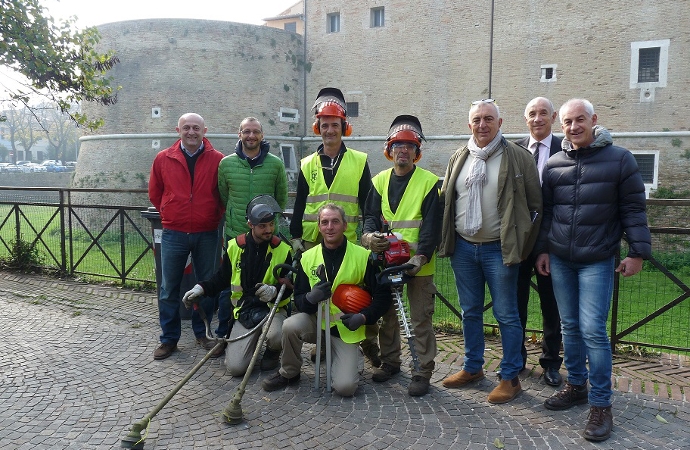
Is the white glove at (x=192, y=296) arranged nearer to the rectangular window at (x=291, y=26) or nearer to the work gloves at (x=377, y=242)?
the work gloves at (x=377, y=242)

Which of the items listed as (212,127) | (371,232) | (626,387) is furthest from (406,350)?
(212,127)

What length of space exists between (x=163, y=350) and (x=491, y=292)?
118 inches

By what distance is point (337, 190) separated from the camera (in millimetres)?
4656

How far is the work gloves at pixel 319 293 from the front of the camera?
4.14m

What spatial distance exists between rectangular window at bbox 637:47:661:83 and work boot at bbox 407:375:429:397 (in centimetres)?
1877

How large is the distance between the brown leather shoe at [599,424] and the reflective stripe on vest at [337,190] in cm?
222

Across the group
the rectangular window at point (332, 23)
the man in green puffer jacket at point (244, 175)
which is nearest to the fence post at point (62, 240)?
the man in green puffer jacket at point (244, 175)

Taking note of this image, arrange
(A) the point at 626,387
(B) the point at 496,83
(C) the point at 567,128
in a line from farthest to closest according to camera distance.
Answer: (B) the point at 496,83 → (A) the point at 626,387 → (C) the point at 567,128

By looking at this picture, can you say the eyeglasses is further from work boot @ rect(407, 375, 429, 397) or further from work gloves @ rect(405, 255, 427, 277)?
work boot @ rect(407, 375, 429, 397)

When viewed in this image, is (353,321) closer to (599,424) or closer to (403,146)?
(403,146)

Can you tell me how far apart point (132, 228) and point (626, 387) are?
685cm

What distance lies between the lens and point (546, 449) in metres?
3.44

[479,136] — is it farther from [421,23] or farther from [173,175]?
[421,23]

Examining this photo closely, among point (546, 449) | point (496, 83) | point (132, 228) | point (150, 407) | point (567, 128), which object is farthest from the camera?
point (496, 83)
